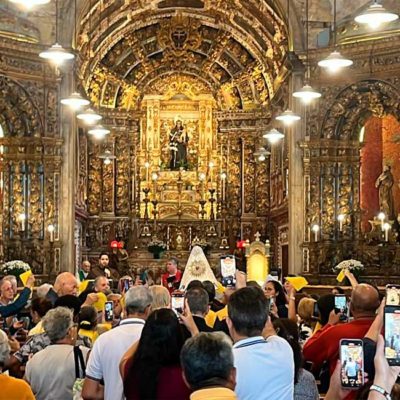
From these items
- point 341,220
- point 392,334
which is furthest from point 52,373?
point 341,220

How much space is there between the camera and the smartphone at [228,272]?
899 centimetres

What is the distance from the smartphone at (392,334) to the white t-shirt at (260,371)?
1246 mm

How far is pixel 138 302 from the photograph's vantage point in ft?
20.6

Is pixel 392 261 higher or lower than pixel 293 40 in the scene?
lower

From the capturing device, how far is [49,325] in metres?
6.52

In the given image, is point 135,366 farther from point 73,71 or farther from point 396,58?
point 73,71

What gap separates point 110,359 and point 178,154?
27.7m

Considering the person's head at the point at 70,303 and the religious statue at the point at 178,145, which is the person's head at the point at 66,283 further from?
the religious statue at the point at 178,145

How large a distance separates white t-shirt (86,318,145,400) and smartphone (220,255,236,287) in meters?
2.84

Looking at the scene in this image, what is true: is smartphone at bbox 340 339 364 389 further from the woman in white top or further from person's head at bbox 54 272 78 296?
person's head at bbox 54 272 78 296

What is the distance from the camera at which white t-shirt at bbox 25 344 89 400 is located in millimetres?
6484

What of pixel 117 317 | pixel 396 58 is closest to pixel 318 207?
pixel 396 58

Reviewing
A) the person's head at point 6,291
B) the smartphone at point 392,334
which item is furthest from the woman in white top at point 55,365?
the person's head at point 6,291

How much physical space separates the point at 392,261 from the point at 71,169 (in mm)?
8258
